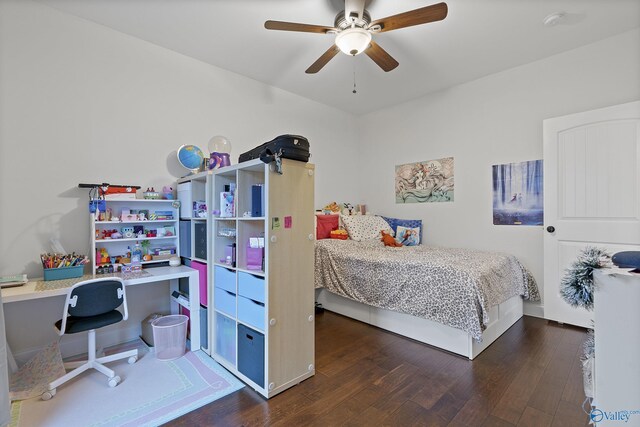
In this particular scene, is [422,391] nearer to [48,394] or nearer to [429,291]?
[429,291]

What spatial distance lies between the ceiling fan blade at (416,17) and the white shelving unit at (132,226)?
238 centimetres

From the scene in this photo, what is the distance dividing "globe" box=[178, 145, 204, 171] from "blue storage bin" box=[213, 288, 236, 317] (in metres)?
1.24

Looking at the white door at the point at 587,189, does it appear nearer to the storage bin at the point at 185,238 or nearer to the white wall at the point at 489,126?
the white wall at the point at 489,126

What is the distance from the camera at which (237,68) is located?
10.8 feet

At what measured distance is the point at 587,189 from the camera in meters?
2.77

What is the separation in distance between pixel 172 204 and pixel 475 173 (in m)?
3.52

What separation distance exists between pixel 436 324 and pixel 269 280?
1.54 m

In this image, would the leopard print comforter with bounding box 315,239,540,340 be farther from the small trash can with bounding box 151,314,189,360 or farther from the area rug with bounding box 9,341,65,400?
the area rug with bounding box 9,341,65,400

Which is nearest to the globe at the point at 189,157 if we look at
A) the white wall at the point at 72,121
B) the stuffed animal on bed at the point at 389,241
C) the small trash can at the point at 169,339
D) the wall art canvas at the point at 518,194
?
the white wall at the point at 72,121

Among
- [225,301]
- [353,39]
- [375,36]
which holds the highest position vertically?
[375,36]

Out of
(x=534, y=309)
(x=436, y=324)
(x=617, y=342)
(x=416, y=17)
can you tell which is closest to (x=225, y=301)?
(x=436, y=324)

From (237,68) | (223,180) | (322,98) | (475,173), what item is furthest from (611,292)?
(322,98)

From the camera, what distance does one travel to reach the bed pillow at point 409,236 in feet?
12.6

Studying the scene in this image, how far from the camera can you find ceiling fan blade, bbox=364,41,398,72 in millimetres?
2281
